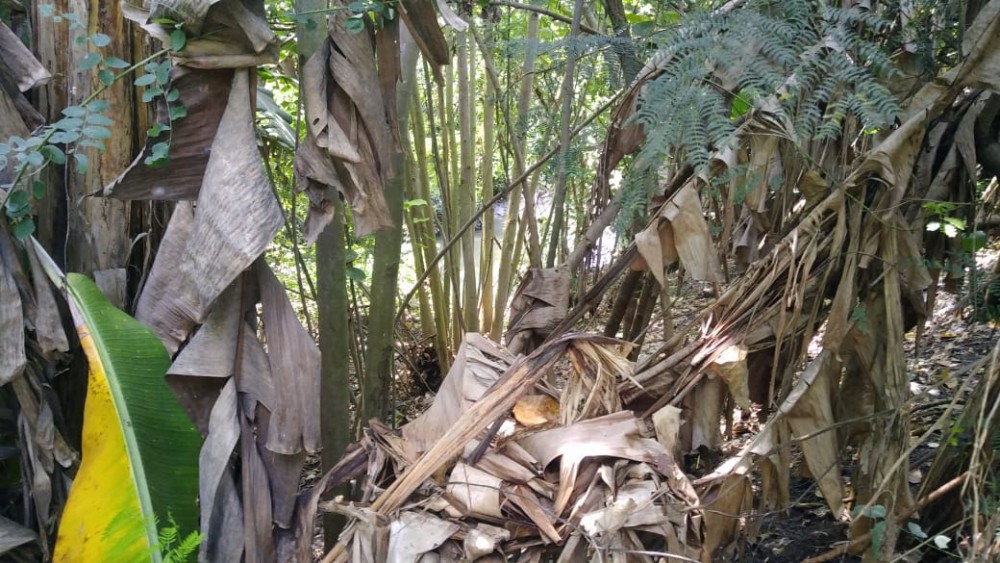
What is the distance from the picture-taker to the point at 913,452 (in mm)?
2695

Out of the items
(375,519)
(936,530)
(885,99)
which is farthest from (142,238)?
(936,530)

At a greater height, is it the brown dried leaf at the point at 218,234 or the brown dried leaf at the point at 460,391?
the brown dried leaf at the point at 218,234

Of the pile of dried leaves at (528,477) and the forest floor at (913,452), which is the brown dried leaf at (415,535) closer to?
the pile of dried leaves at (528,477)

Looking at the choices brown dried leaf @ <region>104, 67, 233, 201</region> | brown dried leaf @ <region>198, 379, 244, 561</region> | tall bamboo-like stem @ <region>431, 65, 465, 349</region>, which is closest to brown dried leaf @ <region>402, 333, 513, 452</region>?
brown dried leaf @ <region>198, 379, 244, 561</region>

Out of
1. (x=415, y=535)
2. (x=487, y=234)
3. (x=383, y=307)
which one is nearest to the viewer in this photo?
(x=415, y=535)

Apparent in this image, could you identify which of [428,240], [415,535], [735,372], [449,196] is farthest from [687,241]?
[428,240]

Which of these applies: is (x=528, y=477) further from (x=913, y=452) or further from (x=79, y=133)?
(x=913, y=452)

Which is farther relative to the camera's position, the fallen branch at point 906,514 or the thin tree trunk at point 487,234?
the thin tree trunk at point 487,234

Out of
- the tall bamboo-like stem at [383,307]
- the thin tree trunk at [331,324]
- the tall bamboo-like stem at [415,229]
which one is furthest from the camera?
the tall bamboo-like stem at [415,229]

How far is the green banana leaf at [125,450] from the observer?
1850 mm

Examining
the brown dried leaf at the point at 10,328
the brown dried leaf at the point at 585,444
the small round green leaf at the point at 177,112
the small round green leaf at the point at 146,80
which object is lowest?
the brown dried leaf at the point at 585,444

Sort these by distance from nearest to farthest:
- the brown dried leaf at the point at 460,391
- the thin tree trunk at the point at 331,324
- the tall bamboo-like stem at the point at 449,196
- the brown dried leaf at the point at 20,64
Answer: the brown dried leaf at the point at 460,391
the brown dried leaf at the point at 20,64
the thin tree trunk at the point at 331,324
the tall bamboo-like stem at the point at 449,196

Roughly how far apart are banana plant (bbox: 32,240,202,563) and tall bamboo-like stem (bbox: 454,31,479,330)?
268cm

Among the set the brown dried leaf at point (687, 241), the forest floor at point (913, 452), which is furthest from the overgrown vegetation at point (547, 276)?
the forest floor at point (913, 452)
